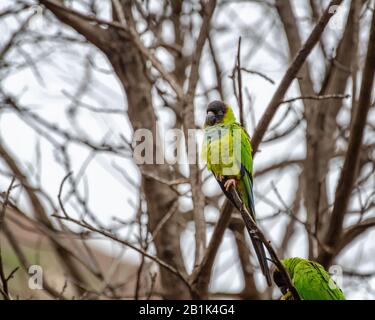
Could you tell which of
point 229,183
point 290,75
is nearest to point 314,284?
point 229,183

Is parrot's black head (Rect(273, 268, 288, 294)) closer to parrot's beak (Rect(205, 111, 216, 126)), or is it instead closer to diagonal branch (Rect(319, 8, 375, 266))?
diagonal branch (Rect(319, 8, 375, 266))

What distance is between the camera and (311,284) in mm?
4047

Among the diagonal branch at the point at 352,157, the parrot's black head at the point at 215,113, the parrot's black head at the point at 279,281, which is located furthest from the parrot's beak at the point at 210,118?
the parrot's black head at the point at 279,281

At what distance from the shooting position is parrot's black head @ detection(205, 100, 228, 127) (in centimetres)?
495

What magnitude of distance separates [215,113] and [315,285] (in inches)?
63.5

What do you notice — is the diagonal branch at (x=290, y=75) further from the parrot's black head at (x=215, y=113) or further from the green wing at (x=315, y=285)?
the green wing at (x=315, y=285)

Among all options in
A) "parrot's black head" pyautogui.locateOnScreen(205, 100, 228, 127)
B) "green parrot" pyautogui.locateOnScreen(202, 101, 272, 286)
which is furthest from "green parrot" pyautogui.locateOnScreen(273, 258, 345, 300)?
"parrot's black head" pyautogui.locateOnScreen(205, 100, 228, 127)

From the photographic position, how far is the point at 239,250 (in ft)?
20.4

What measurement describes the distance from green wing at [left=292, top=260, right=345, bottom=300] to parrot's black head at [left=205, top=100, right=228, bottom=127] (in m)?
1.40

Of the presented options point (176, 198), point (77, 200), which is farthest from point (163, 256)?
point (77, 200)

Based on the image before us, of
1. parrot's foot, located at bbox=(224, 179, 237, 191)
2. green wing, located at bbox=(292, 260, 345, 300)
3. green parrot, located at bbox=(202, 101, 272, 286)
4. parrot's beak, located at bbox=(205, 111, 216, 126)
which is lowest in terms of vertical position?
green wing, located at bbox=(292, 260, 345, 300)

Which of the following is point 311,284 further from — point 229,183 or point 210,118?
point 210,118
